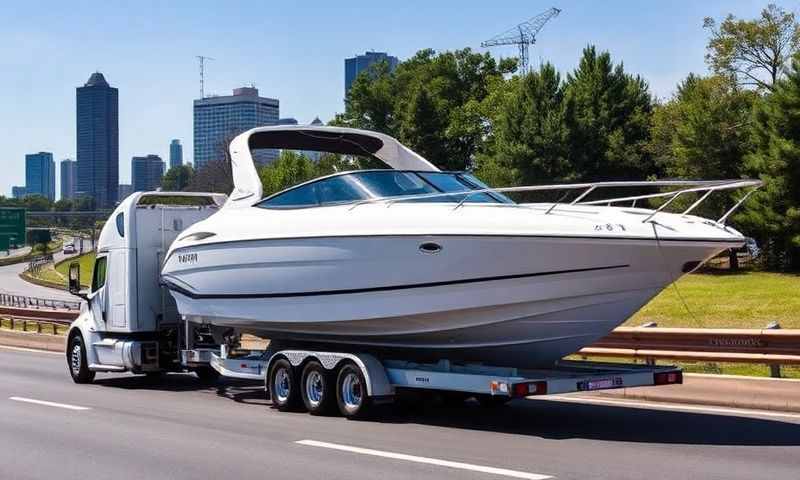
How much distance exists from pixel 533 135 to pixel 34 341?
33.9m

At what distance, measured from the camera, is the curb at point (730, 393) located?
12.2 m

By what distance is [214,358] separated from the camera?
15141mm

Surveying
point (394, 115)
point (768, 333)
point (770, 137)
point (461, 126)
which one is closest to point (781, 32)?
point (770, 137)

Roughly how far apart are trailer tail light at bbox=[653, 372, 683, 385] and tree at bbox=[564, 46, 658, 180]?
4441 cm

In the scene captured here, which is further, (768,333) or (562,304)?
(768,333)

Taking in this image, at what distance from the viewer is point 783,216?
43.2 m

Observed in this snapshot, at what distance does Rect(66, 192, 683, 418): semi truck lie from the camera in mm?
11305

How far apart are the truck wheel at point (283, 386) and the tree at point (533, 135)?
138 ft

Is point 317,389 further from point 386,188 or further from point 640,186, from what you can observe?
point 640,186

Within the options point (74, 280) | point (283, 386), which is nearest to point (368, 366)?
point (283, 386)

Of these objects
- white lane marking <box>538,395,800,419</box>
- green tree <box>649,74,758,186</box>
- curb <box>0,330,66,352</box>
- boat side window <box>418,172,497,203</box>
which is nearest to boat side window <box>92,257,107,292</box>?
boat side window <box>418,172,497,203</box>

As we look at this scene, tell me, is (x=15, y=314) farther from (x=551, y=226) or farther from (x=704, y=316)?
(x=551, y=226)

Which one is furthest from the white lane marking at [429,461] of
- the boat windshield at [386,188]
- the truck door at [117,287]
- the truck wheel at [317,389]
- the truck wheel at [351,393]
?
the truck door at [117,287]

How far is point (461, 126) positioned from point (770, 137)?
30.5 metres
